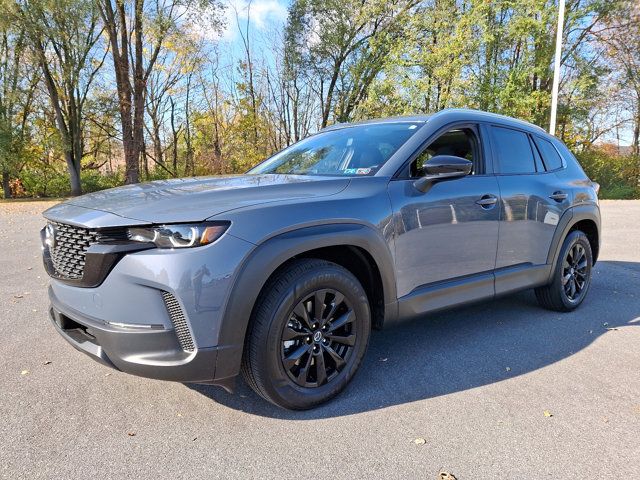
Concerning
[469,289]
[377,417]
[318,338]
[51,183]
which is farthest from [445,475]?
[51,183]

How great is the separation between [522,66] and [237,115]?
15.8 meters

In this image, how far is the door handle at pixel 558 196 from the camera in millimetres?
3995

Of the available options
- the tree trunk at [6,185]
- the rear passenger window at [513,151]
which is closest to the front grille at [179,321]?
the rear passenger window at [513,151]

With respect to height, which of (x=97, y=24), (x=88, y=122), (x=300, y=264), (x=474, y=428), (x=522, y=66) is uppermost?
(x=97, y=24)

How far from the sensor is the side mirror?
282 centimetres

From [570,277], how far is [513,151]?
4.84 feet

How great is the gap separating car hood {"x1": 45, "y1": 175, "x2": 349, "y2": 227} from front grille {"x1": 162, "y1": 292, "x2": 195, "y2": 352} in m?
0.37

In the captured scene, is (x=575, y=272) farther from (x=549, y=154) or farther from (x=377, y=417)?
(x=377, y=417)

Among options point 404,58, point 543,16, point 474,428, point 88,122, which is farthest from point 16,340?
point 88,122

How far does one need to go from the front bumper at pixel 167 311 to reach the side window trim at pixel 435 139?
1.26m

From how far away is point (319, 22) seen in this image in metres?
24.1

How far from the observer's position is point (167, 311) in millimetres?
2107

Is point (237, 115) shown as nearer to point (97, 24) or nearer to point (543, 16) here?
point (97, 24)

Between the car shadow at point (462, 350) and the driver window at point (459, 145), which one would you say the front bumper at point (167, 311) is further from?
the driver window at point (459, 145)
